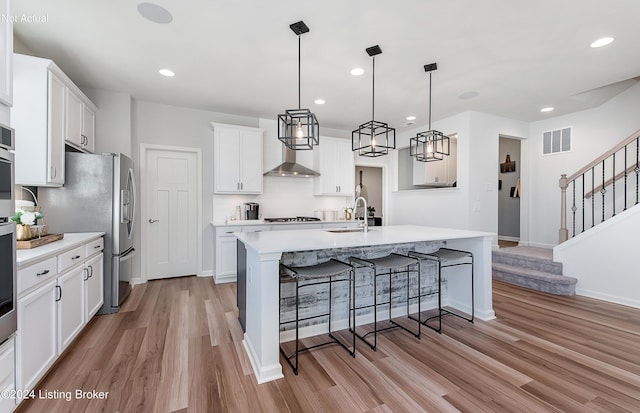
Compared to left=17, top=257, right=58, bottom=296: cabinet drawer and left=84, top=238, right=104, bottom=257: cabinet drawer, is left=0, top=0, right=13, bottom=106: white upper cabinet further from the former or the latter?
left=84, top=238, right=104, bottom=257: cabinet drawer

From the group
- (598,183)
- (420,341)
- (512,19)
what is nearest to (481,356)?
(420,341)

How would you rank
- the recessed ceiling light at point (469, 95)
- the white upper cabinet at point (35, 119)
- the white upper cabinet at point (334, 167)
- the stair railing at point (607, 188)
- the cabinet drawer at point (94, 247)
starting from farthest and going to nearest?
1. the white upper cabinet at point (334, 167)
2. the stair railing at point (607, 188)
3. the recessed ceiling light at point (469, 95)
4. the cabinet drawer at point (94, 247)
5. the white upper cabinet at point (35, 119)

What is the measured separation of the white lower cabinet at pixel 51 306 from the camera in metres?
1.71

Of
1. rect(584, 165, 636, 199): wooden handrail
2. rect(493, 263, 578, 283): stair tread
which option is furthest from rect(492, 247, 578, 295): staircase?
rect(584, 165, 636, 199): wooden handrail

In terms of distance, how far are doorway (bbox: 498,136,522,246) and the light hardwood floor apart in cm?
438

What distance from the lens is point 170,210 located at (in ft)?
15.1

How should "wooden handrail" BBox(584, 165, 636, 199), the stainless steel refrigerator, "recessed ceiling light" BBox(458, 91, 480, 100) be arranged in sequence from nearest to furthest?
the stainless steel refrigerator → "recessed ceiling light" BBox(458, 91, 480, 100) → "wooden handrail" BBox(584, 165, 636, 199)

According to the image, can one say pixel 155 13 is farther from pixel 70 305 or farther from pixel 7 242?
pixel 70 305

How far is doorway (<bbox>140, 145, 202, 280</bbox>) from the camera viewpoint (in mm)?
4465

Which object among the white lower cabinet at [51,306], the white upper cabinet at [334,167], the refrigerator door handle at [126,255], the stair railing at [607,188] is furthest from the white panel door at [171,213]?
the stair railing at [607,188]

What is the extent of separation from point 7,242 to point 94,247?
60.8 inches

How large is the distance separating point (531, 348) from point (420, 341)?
884 mm

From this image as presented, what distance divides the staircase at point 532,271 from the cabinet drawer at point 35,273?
527 cm

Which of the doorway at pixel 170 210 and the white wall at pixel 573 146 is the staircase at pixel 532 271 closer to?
the white wall at pixel 573 146
